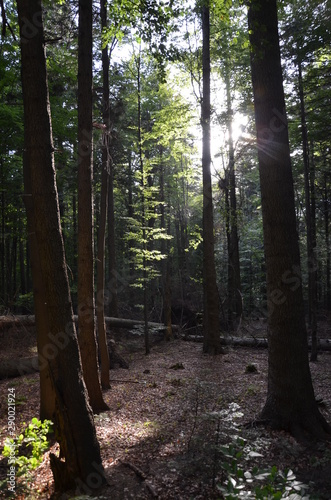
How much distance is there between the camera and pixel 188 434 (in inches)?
221

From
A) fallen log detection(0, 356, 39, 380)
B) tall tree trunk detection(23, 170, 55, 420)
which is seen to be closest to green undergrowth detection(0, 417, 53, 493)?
tall tree trunk detection(23, 170, 55, 420)

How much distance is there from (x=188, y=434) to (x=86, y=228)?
4.31m

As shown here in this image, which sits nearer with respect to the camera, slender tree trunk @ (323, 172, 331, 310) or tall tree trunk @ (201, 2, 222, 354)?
tall tree trunk @ (201, 2, 222, 354)

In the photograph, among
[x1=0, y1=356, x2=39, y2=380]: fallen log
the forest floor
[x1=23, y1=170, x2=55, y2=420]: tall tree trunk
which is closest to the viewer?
the forest floor

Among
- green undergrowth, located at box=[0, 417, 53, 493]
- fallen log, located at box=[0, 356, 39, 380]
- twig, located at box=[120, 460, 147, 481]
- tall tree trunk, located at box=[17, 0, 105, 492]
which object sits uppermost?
tall tree trunk, located at box=[17, 0, 105, 492]

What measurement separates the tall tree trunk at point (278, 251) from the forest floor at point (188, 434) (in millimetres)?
502

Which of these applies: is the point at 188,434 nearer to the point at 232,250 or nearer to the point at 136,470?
the point at 136,470

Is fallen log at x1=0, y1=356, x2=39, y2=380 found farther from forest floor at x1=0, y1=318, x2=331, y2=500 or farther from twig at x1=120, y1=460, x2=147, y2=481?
twig at x1=120, y1=460, x2=147, y2=481

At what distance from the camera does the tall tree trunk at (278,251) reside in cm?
515

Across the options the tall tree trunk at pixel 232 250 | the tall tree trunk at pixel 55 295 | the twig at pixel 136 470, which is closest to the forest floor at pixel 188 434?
the twig at pixel 136 470

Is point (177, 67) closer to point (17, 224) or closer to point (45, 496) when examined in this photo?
point (17, 224)

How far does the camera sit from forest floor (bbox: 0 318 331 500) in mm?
3633

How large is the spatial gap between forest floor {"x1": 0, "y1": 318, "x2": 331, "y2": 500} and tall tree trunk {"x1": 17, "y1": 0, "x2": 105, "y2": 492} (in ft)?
1.06

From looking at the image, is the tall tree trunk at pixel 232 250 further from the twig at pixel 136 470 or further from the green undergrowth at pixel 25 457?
→ the green undergrowth at pixel 25 457
